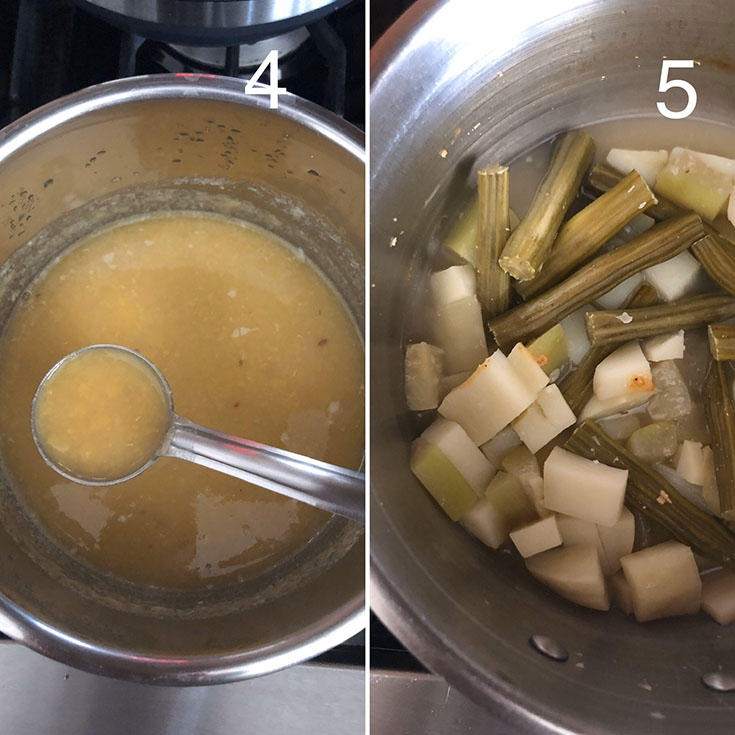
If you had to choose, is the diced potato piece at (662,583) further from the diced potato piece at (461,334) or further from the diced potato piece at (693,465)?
the diced potato piece at (461,334)

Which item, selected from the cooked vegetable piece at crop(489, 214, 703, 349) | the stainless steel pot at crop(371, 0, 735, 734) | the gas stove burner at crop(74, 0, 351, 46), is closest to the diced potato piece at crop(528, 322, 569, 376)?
the cooked vegetable piece at crop(489, 214, 703, 349)

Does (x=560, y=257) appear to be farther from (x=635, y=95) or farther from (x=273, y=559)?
(x=273, y=559)

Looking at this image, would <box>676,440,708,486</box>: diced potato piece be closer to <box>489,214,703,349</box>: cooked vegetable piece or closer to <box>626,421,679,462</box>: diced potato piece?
<box>626,421,679,462</box>: diced potato piece

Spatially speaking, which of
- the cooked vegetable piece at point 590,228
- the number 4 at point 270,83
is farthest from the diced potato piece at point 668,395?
the number 4 at point 270,83

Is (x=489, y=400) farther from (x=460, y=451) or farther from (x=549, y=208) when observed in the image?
(x=549, y=208)

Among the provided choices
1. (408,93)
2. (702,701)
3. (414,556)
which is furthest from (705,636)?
(408,93)

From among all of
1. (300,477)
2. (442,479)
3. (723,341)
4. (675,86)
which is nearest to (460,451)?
(442,479)
